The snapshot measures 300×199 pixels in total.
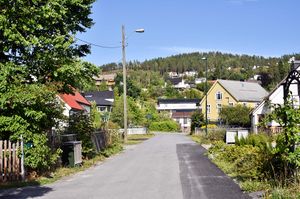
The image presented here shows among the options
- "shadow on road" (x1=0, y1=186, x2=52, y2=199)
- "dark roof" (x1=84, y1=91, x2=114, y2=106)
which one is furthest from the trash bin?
Result: "dark roof" (x1=84, y1=91, x2=114, y2=106)

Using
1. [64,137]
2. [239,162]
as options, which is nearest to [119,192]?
[239,162]

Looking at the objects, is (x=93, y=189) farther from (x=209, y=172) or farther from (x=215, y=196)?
(x=209, y=172)

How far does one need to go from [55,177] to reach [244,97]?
79.3 m

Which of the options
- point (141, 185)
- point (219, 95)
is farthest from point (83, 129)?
point (219, 95)

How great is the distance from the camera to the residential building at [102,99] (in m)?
110

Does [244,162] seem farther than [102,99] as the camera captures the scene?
No

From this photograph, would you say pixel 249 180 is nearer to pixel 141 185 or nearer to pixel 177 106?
pixel 141 185

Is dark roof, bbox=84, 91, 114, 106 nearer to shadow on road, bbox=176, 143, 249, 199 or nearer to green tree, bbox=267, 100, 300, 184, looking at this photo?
shadow on road, bbox=176, 143, 249, 199

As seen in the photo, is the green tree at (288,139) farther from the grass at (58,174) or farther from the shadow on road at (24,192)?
the grass at (58,174)

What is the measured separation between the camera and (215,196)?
12.0 meters

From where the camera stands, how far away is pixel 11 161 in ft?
52.1

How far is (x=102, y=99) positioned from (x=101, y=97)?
3.03 meters

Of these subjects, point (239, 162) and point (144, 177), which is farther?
point (239, 162)

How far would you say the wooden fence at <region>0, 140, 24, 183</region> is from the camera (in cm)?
1554
